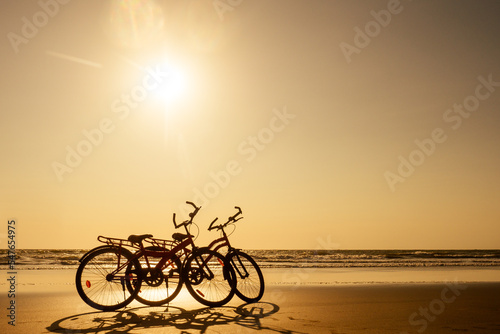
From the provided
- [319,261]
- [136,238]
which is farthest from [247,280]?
[319,261]

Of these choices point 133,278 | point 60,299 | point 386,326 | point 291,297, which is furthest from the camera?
point 291,297

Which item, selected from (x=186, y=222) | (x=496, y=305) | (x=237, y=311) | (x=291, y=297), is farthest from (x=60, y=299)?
(x=496, y=305)

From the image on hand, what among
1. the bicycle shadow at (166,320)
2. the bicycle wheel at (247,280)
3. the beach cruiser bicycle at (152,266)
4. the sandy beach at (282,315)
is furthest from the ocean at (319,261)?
the bicycle shadow at (166,320)

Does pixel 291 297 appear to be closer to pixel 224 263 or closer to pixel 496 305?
pixel 224 263

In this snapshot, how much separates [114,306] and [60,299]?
197 cm

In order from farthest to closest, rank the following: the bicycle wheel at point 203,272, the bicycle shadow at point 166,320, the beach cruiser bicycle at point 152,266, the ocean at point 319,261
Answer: the ocean at point 319,261 → the bicycle wheel at point 203,272 → the beach cruiser bicycle at point 152,266 → the bicycle shadow at point 166,320

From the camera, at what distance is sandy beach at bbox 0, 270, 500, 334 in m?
5.53

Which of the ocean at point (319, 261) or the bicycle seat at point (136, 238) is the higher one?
the ocean at point (319, 261)

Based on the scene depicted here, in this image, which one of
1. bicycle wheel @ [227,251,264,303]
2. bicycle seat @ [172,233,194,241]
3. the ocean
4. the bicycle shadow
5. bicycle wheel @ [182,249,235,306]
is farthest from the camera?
the ocean

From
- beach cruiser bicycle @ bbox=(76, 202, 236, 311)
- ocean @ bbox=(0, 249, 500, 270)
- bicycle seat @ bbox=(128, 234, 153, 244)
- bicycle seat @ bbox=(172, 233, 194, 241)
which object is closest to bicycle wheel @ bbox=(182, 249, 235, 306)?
beach cruiser bicycle @ bbox=(76, 202, 236, 311)

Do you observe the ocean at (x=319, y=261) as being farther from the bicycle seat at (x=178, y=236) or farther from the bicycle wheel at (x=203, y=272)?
the bicycle seat at (x=178, y=236)

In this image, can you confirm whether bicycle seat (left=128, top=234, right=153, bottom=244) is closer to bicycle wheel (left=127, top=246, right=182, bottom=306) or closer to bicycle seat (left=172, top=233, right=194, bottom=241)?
bicycle wheel (left=127, top=246, right=182, bottom=306)

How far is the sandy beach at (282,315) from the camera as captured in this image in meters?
5.53

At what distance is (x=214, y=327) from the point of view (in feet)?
18.5
